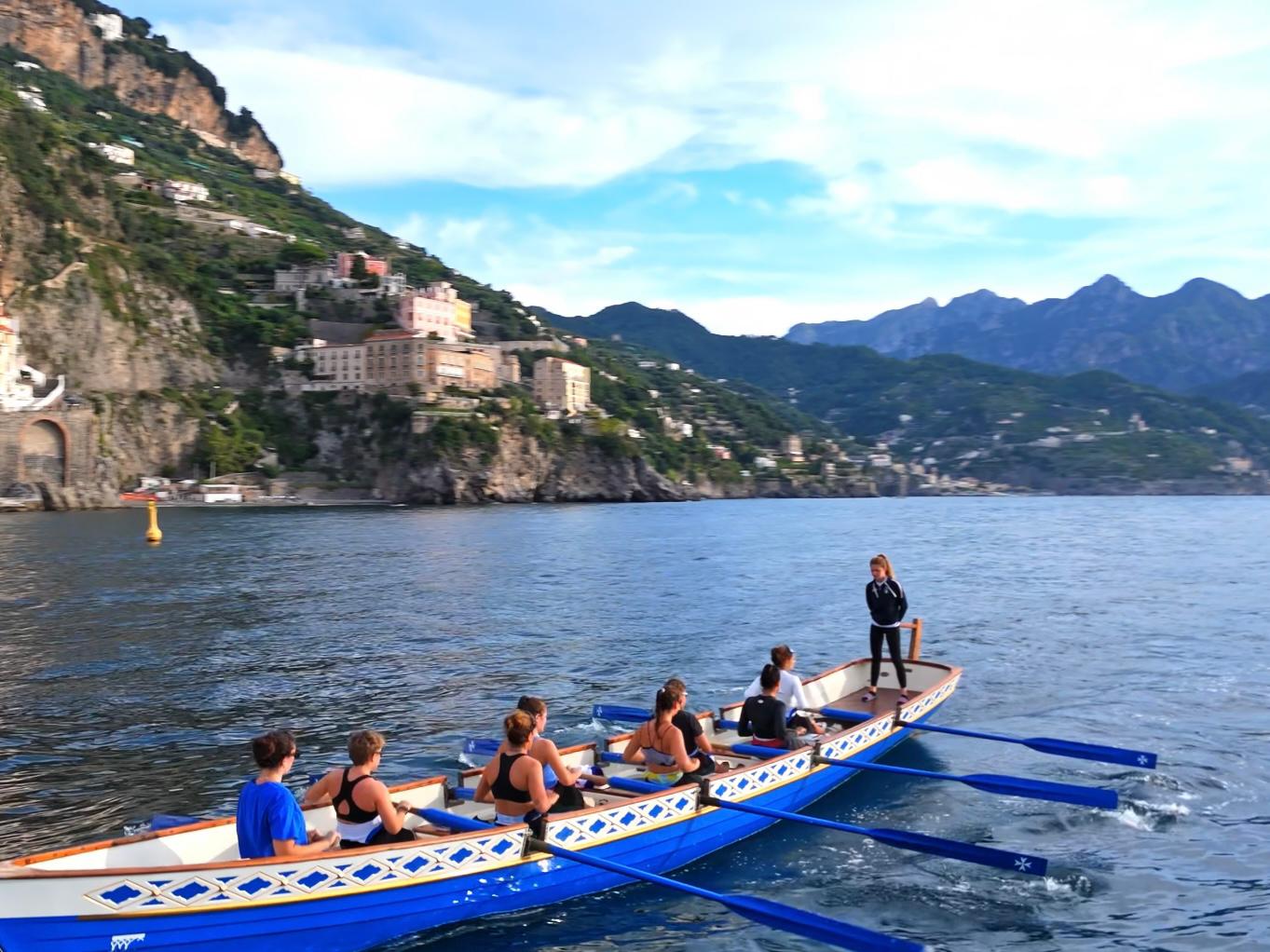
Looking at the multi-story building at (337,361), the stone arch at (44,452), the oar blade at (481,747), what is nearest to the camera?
the oar blade at (481,747)

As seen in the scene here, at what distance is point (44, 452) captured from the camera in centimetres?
9956

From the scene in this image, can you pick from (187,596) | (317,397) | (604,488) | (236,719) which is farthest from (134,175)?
(236,719)

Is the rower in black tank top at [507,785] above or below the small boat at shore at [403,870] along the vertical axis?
above

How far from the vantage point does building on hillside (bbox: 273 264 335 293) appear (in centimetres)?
17350

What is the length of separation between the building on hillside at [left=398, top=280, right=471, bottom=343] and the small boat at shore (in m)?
158

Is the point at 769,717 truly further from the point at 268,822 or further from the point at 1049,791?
the point at 268,822

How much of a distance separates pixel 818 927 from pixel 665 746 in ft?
13.2

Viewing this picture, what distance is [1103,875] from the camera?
1280 cm

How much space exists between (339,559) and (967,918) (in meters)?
48.9

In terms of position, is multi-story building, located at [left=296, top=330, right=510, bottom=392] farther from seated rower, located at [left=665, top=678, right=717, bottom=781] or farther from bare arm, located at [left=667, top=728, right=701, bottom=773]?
bare arm, located at [left=667, top=728, right=701, bottom=773]

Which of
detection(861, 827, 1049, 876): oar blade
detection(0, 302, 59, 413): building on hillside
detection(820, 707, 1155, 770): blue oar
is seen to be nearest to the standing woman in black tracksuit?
detection(820, 707, 1155, 770): blue oar

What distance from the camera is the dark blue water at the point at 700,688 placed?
12109 millimetres

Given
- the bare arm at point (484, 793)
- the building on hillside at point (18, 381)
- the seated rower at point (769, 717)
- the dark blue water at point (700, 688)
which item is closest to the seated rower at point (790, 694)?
the seated rower at point (769, 717)

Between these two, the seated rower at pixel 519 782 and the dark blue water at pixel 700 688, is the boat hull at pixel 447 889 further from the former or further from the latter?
the dark blue water at pixel 700 688
